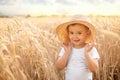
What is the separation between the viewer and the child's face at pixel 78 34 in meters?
1.55

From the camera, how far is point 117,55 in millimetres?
2174

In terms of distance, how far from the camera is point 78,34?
5.12 feet

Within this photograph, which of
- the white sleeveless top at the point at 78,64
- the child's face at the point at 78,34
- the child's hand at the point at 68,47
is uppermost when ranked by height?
the child's face at the point at 78,34

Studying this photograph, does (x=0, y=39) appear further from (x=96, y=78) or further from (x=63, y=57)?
(x=96, y=78)

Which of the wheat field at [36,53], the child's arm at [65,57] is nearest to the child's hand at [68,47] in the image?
the child's arm at [65,57]

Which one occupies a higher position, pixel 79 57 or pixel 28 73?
pixel 79 57

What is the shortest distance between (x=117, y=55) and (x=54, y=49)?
0.44 m

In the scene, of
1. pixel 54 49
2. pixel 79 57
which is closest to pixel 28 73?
pixel 54 49

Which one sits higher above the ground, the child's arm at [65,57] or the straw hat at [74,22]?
the straw hat at [74,22]

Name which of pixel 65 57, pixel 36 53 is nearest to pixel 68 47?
pixel 65 57

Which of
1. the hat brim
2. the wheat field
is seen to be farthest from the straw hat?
the wheat field

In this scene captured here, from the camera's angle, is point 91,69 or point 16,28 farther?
point 16,28

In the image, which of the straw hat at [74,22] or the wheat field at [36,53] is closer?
the wheat field at [36,53]

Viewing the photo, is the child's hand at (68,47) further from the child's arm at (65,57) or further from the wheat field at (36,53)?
the wheat field at (36,53)
